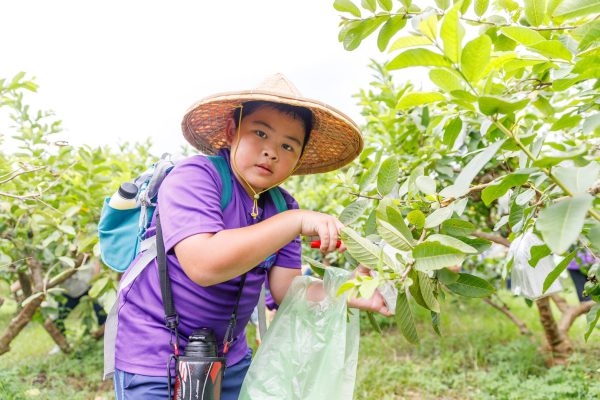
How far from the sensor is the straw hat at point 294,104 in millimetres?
1238

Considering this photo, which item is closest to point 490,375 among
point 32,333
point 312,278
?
point 312,278

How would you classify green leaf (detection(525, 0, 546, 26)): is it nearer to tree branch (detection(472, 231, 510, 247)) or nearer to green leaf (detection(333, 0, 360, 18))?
green leaf (detection(333, 0, 360, 18))

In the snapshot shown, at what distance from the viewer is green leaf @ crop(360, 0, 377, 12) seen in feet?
3.24

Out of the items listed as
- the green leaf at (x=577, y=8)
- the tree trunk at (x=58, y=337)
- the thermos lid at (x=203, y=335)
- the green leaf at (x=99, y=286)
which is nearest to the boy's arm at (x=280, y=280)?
the thermos lid at (x=203, y=335)

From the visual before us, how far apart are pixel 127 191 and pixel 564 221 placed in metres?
1.12

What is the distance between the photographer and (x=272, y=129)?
1.30m

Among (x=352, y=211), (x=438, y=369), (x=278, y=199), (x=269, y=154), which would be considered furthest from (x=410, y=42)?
(x=438, y=369)

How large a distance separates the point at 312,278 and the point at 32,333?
4.48 metres

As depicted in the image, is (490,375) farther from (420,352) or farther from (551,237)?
(551,237)

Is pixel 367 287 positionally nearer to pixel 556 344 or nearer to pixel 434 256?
pixel 434 256

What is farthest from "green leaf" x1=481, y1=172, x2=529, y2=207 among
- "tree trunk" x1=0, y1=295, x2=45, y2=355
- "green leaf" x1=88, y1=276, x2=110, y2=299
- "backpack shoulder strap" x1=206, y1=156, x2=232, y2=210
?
"tree trunk" x1=0, y1=295, x2=45, y2=355

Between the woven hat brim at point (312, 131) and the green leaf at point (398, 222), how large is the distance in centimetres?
51

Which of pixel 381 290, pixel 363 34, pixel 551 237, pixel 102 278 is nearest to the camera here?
pixel 551 237

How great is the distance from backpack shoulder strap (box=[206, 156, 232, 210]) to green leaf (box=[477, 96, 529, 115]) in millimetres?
821
